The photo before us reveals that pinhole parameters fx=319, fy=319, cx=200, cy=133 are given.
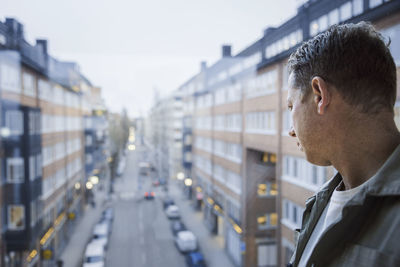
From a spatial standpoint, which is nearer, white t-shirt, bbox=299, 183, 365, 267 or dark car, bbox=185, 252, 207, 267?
white t-shirt, bbox=299, 183, 365, 267

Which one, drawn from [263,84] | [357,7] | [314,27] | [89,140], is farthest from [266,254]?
[89,140]

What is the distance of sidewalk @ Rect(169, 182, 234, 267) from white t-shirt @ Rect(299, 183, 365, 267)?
8.61 meters

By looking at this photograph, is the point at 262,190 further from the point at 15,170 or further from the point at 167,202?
the point at 167,202

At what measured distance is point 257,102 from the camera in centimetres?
759

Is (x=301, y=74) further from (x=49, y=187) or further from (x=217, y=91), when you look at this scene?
(x=217, y=91)

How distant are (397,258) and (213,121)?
11.9 m

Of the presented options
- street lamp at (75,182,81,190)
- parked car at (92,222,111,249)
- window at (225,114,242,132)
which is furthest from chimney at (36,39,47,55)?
street lamp at (75,182,81,190)

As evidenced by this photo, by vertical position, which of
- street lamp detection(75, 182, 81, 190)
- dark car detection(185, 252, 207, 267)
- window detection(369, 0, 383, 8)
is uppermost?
window detection(369, 0, 383, 8)

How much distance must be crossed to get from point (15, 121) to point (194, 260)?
18.1 feet

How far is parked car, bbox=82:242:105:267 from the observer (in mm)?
7676

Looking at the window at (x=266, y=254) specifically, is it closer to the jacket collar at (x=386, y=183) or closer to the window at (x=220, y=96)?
the window at (x=220, y=96)

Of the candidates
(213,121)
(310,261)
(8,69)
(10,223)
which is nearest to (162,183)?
(213,121)

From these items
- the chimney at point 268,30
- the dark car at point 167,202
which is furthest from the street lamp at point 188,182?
the chimney at point 268,30

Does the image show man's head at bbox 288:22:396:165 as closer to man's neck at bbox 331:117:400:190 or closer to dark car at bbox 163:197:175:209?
man's neck at bbox 331:117:400:190
